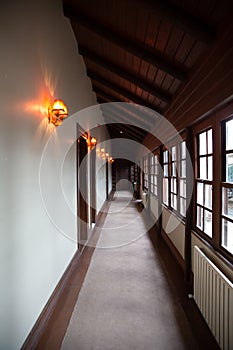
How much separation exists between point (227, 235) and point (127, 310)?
1.28 m

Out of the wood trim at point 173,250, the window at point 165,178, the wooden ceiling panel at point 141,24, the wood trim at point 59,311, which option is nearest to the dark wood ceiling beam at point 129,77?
the wooden ceiling panel at point 141,24

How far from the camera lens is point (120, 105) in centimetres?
588

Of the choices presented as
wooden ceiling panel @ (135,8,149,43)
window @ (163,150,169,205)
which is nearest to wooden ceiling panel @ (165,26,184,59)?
wooden ceiling panel @ (135,8,149,43)

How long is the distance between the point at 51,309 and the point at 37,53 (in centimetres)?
250

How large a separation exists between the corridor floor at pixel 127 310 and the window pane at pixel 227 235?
0.85m

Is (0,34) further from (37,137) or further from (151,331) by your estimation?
(151,331)

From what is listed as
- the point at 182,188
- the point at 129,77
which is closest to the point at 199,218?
the point at 182,188

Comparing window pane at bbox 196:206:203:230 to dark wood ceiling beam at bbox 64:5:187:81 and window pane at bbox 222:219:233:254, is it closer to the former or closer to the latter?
window pane at bbox 222:219:233:254

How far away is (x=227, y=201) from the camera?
2004 mm

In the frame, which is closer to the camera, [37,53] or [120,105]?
[37,53]

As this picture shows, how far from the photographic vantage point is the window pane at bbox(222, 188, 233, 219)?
1942 millimetres

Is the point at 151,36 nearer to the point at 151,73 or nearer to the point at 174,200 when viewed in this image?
the point at 151,73

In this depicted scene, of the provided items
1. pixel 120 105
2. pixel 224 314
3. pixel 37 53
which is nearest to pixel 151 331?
pixel 224 314

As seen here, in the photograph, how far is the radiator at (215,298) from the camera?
1566 mm
